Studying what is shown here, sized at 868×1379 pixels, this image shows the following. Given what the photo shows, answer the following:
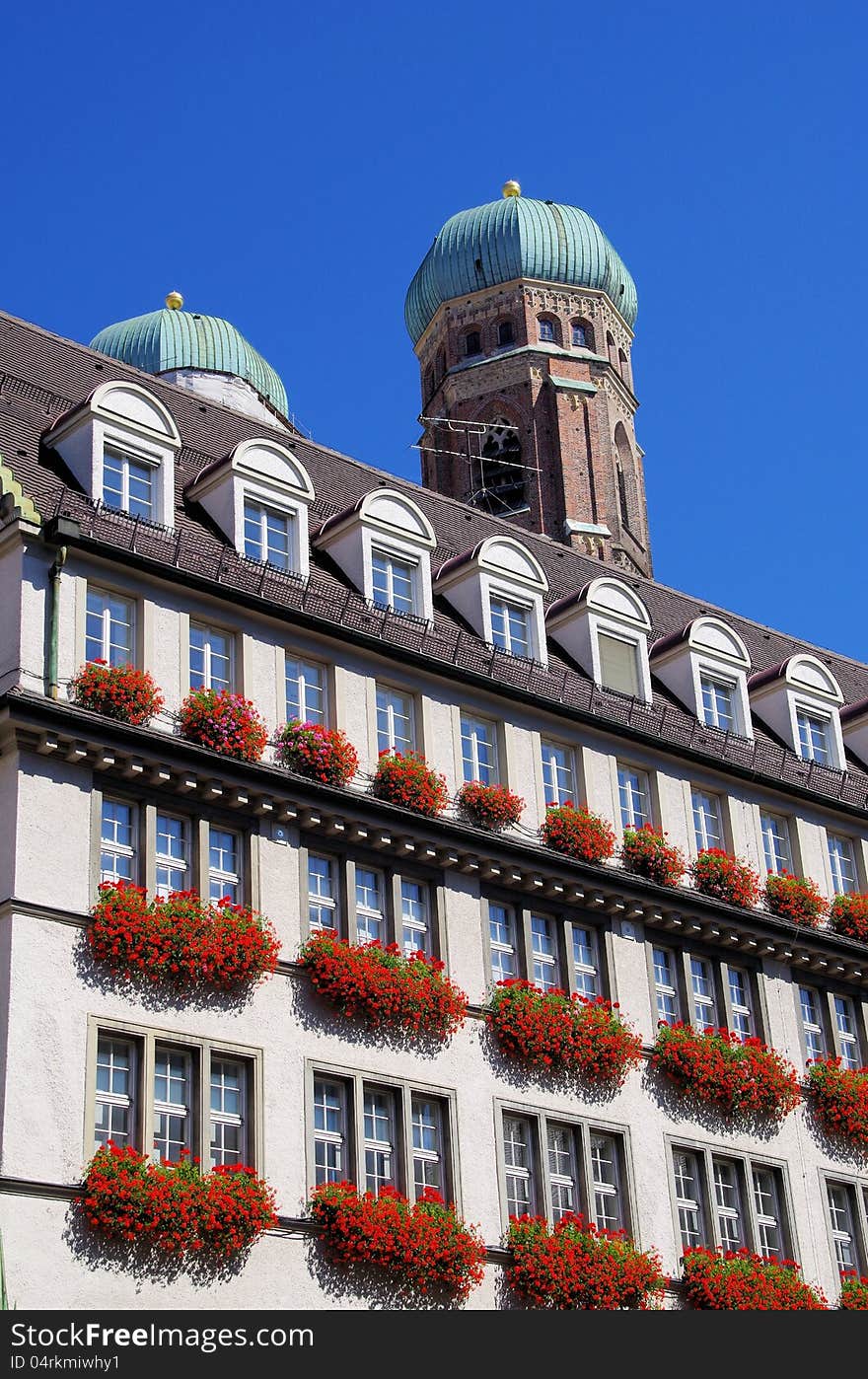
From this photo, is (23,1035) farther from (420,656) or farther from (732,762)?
(732,762)

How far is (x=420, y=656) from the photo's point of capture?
117 ft

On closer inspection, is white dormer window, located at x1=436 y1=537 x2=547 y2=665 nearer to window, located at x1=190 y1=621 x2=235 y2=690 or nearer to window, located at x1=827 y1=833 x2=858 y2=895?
window, located at x1=190 y1=621 x2=235 y2=690

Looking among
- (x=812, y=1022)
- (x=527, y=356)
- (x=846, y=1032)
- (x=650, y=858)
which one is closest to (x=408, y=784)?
(x=650, y=858)

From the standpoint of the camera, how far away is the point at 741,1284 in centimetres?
3397

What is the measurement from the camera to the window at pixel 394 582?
36.9 metres

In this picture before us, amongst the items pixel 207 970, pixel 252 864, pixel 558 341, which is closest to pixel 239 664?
pixel 252 864

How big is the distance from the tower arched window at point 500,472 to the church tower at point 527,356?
0.07 meters

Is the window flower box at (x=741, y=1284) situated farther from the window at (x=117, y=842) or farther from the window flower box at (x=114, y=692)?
the window flower box at (x=114, y=692)

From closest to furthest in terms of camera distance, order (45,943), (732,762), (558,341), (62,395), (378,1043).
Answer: (45,943) < (378,1043) < (62,395) < (732,762) < (558,341)

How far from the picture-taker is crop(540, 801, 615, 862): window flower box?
36125 mm

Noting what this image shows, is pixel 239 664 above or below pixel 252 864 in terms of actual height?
above

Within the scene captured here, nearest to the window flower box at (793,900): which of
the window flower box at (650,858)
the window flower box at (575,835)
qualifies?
the window flower box at (650,858)

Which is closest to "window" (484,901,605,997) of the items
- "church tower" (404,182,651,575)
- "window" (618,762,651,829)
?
"window" (618,762,651,829)

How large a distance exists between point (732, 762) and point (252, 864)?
1100 centimetres
